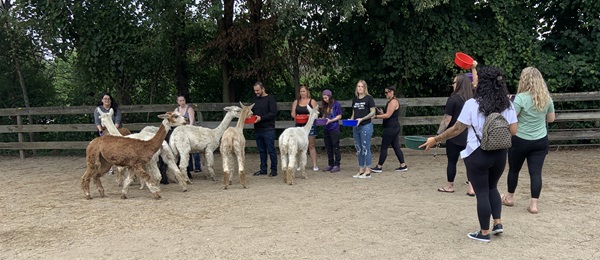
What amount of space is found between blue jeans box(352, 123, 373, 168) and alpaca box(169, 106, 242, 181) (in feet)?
7.27

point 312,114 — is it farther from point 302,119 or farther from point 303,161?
point 303,161

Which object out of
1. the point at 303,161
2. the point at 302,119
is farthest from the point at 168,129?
the point at 302,119

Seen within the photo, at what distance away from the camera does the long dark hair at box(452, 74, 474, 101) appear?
18.8 feet

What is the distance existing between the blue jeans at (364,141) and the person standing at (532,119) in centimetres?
274

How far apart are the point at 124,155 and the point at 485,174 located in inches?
190

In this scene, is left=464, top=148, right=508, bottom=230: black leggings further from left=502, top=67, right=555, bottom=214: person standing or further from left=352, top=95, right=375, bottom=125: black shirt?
left=352, top=95, right=375, bottom=125: black shirt

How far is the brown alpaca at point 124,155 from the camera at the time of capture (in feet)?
20.3

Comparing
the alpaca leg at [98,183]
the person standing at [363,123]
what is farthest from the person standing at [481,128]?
the alpaca leg at [98,183]

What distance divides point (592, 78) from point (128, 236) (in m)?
11.1

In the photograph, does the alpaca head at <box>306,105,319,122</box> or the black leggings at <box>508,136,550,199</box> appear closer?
the black leggings at <box>508,136,550,199</box>

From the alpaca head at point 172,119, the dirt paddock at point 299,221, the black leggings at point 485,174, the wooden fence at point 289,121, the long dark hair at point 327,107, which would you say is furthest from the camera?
the wooden fence at point 289,121

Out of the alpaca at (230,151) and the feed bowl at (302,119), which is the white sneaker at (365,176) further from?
the alpaca at (230,151)

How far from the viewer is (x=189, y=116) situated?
823cm

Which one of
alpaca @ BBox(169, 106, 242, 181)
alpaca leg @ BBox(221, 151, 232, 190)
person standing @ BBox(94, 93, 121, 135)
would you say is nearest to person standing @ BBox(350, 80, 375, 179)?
alpaca @ BBox(169, 106, 242, 181)
